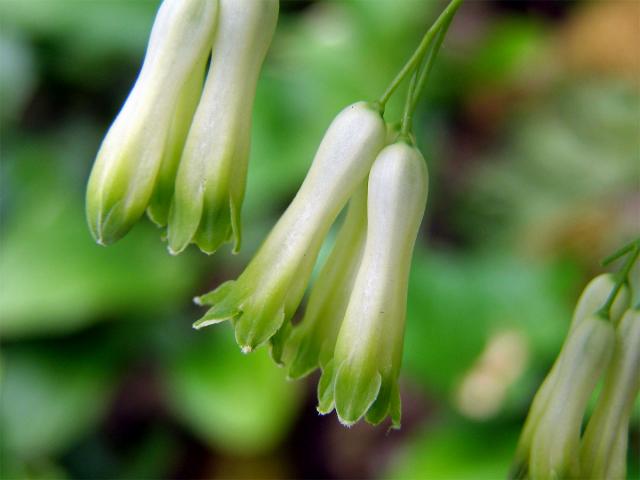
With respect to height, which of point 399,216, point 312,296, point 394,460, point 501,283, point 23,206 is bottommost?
point 394,460

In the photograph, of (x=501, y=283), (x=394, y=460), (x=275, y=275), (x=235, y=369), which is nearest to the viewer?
(x=275, y=275)

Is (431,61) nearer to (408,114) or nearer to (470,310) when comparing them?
(408,114)

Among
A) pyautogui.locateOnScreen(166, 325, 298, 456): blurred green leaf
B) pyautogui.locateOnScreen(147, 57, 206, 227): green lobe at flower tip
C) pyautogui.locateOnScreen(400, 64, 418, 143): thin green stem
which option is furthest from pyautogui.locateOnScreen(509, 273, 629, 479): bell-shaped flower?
pyautogui.locateOnScreen(166, 325, 298, 456): blurred green leaf

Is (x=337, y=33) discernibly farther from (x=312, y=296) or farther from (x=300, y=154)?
(x=312, y=296)

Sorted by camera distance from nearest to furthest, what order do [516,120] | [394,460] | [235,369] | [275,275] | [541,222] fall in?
[275,275], [235,369], [394,460], [541,222], [516,120]

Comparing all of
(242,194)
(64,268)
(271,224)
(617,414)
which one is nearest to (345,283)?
(242,194)

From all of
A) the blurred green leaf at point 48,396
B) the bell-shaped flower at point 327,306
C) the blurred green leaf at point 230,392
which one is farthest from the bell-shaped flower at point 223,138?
the blurred green leaf at point 48,396

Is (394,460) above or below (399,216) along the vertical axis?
below

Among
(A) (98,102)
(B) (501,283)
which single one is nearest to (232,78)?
(B) (501,283)

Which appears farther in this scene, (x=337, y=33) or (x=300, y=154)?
(x=337, y=33)
